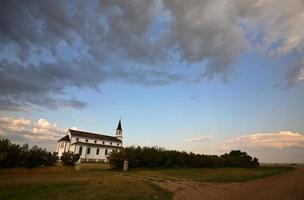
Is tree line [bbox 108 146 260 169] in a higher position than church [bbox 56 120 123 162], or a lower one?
lower

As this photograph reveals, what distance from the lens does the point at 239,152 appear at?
5981 centimetres

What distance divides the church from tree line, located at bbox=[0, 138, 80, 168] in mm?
45818

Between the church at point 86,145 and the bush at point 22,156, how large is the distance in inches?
1810

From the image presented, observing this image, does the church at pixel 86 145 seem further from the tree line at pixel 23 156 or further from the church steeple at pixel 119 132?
the tree line at pixel 23 156

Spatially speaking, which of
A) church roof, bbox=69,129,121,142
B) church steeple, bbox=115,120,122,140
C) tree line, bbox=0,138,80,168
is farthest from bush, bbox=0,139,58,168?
church steeple, bbox=115,120,122,140

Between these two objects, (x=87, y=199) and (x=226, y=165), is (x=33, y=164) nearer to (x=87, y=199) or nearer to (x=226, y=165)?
(x=87, y=199)

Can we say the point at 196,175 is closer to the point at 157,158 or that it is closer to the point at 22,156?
the point at 157,158

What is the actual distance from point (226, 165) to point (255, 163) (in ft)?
60.7

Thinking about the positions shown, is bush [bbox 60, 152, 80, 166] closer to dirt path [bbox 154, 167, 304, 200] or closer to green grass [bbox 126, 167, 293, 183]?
green grass [bbox 126, 167, 293, 183]

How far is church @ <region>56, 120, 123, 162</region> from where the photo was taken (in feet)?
229

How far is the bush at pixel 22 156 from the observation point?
19.1 metres

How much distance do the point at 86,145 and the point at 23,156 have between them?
52155mm

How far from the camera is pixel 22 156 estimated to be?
67.7 feet

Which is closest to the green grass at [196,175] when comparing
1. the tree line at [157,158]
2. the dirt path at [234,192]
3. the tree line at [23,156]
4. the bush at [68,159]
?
the tree line at [157,158]
